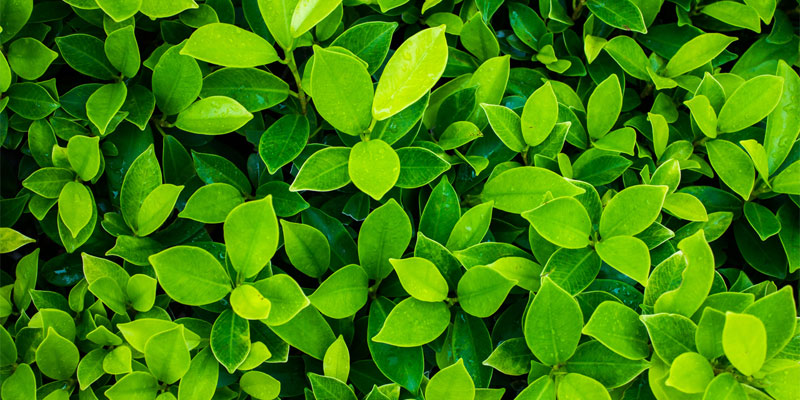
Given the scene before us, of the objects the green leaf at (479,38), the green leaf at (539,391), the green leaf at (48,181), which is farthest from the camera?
the green leaf at (479,38)

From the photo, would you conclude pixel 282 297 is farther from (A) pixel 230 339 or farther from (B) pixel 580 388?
(B) pixel 580 388

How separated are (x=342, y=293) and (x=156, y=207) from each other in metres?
0.34

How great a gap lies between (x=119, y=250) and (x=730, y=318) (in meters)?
0.91

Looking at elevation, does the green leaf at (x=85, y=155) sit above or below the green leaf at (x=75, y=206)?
above

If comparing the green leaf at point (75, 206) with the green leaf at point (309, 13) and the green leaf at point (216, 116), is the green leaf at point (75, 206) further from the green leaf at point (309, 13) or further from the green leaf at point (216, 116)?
the green leaf at point (309, 13)

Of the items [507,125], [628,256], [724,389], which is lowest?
[724,389]

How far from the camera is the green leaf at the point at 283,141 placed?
39.0 inches

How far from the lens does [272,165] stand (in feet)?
3.21

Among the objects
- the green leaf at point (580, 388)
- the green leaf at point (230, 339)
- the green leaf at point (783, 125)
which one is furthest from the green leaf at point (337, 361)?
the green leaf at point (783, 125)

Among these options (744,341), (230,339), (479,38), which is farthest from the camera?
(479,38)

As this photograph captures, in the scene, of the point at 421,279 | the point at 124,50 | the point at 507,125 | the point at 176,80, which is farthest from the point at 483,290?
the point at 124,50

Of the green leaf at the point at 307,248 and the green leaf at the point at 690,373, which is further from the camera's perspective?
the green leaf at the point at 307,248

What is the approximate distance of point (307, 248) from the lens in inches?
38.2

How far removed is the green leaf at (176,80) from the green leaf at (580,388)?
76cm
